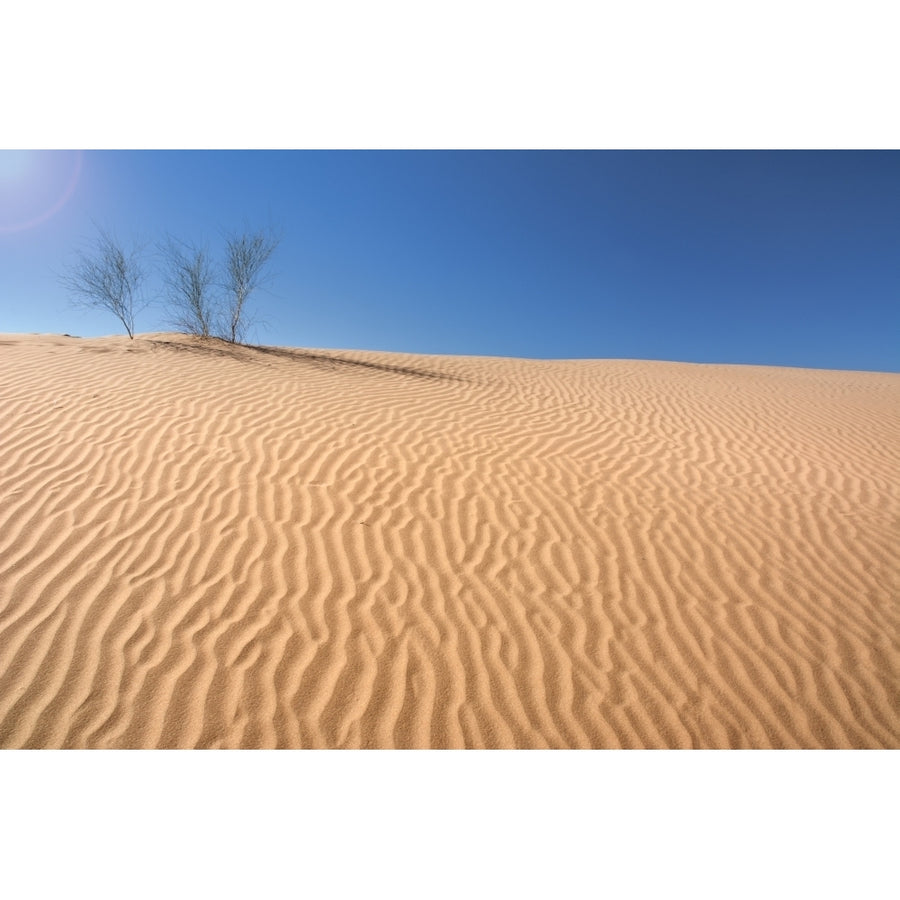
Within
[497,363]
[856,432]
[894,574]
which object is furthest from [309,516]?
[497,363]

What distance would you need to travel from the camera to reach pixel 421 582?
355cm

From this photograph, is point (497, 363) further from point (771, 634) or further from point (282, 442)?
point (771, 634)

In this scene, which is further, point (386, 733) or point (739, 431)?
point (739, 431)

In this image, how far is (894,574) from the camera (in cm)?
400

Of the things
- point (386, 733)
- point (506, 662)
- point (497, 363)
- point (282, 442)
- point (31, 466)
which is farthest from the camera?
point (497, 363)

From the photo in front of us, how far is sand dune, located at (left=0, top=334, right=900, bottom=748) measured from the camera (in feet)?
8.55

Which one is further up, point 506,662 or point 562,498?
point 562,498

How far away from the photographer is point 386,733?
2.49 metres

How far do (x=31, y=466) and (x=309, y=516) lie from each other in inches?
125

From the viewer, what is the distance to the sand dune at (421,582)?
8.55ft

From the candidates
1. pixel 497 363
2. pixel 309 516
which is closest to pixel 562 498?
pixel 309 516

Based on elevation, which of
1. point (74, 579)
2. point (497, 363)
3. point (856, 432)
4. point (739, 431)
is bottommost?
point (74, 579)

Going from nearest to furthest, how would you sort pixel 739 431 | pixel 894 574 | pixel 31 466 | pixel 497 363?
pixel 894 574
pixel 31 466
pixel 739 431
pixel 497 363

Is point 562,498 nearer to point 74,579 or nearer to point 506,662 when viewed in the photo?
point 506,662
